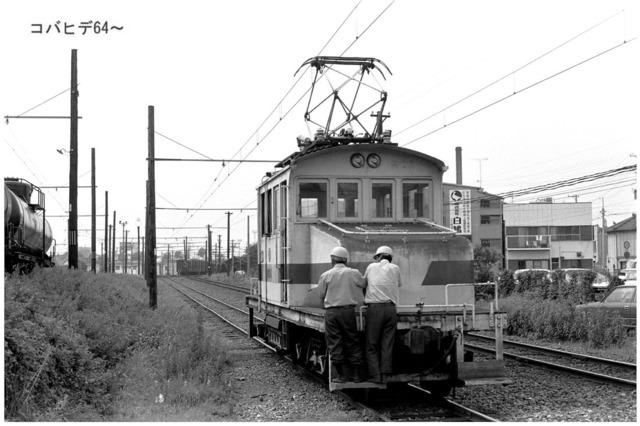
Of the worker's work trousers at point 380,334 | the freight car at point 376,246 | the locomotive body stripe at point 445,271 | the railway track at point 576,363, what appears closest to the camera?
the worker's work trousers at point 380,334

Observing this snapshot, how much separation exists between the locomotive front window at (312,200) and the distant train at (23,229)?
7204mm

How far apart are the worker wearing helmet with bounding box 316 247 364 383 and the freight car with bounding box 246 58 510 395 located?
126 millimetres

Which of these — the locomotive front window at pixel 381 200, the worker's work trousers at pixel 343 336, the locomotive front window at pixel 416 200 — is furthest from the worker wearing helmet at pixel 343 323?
the locomotive front window at pixel 416 200

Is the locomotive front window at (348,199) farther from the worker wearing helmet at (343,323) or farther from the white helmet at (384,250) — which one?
the worker wearing helmet at (343,323)

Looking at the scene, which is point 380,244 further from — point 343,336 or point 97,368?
point 97,368

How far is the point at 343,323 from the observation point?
9.41 meters

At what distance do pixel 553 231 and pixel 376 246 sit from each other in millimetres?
66784

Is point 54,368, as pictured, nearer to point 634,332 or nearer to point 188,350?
point 188,350

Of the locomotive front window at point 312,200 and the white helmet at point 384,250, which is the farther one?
the locomotive front window at point 312,200

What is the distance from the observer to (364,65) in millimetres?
13477

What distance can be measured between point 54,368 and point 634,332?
1410 centimetres

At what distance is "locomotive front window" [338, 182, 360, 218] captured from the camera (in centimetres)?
1137

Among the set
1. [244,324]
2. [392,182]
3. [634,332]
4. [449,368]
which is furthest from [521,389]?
[244,324]

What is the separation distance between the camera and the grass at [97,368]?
8648 mm
